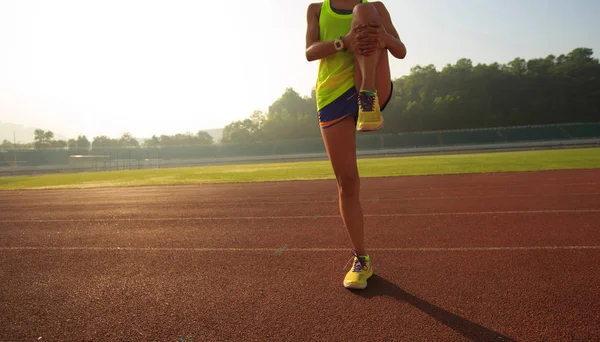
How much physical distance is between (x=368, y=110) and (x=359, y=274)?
1.36 m

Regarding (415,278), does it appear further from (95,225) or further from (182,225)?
(95,225)

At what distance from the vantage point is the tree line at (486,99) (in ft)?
234

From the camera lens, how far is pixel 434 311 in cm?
255

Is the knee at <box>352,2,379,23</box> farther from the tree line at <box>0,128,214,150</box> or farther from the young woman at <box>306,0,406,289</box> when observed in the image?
the tree line at <box>0,128,214,150</box>

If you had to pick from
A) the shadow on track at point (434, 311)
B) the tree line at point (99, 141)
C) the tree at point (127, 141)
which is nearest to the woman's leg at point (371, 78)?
the shadow on track at point (434, 311)

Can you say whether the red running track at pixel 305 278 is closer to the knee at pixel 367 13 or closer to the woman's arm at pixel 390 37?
the woman's arm at pixel 390 37

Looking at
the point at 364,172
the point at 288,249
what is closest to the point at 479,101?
the point at 364,172

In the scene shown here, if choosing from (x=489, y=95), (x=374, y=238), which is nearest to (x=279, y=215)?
(x=374, y=238)

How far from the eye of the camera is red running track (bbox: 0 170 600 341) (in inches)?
94.9

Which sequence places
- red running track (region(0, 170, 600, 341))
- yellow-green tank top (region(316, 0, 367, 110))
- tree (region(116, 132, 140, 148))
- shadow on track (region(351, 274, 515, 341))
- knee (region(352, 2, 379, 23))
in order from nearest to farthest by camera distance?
shadow on track (region(351, 274, 515, 341)), red running track (region(0, 170, 600, 341)), knee (region(352, 2, 379, 23)), yellow-green tank top (region(316, 0, 367, 110)), tree (region(116, 132, 140, 148))

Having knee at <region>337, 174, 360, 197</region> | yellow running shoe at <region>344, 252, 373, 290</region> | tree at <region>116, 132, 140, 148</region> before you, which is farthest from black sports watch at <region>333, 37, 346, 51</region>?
tree at <region>116, 132, 140, 148</region>

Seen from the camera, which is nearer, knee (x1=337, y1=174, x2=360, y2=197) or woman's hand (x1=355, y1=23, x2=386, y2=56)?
Answer: woman's hand (x1=355, y1=23, x2=386, y2=56)

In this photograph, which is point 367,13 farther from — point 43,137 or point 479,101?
point 43,137

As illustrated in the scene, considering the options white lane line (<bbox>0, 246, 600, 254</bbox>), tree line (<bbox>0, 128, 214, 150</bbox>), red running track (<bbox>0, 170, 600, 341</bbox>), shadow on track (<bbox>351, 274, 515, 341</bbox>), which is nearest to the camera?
shadow on track (<bbox>351, 274, 515, 341</bbox>)
